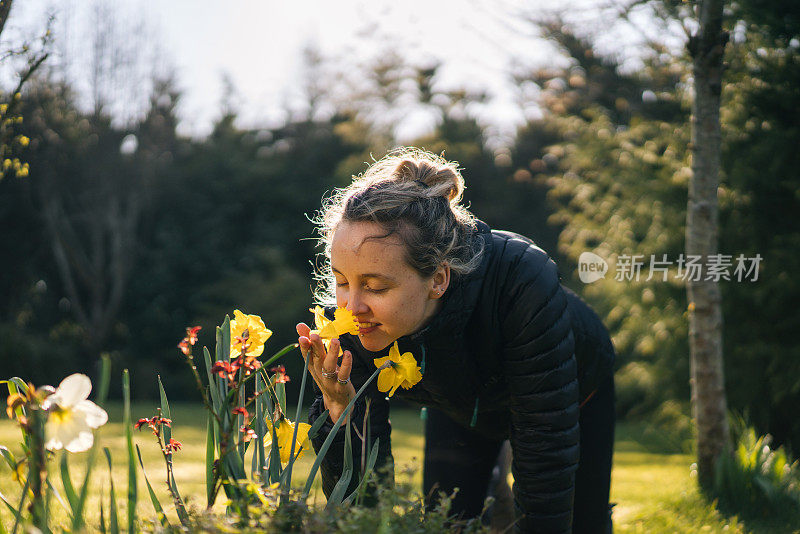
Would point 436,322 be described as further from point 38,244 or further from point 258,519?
point 38,244

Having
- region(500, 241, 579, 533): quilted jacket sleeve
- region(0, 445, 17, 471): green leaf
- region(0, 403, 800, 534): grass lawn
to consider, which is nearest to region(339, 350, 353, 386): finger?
region(0, 403, 800, 534): grass lawn

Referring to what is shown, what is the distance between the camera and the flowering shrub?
107 centimetres

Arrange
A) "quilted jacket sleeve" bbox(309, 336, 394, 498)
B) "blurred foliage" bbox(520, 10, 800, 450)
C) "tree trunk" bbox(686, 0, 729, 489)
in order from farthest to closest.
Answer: "blurred foliage" bbox(520, 10, 800, 450)
"tree trunk" bbox(686, 0, 729, 489)
"quilted jacket sleeve" bbox(309, 336, 394, 498)

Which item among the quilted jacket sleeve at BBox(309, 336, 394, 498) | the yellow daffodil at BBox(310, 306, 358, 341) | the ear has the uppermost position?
the ear

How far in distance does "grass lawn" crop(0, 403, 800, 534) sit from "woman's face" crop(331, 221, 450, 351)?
40 centimetres

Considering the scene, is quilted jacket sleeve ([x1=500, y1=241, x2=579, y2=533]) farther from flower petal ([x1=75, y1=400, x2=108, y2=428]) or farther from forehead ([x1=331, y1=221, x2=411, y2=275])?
flower petal ([x1=75, y1=400, x2=108, y2=428])

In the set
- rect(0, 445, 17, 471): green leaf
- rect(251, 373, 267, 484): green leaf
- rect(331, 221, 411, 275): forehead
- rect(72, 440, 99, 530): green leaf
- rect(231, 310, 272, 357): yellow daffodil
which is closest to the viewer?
rect(72, 440, 99, 530): green leaf

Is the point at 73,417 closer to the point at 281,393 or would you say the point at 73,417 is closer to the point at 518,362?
the point at 281,393

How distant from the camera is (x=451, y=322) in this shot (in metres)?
1.84

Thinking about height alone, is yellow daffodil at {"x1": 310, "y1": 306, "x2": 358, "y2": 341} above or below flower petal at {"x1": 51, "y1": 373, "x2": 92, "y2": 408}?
Answer: above

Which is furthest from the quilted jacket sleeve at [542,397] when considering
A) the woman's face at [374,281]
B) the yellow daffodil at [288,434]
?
the yellow daffodil at [288,434]

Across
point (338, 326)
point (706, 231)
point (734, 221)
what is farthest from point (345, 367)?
point (734, 221)

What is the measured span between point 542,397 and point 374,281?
587 millimetres

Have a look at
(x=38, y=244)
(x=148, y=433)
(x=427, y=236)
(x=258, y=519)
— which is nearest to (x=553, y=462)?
(x=427, y=236)
